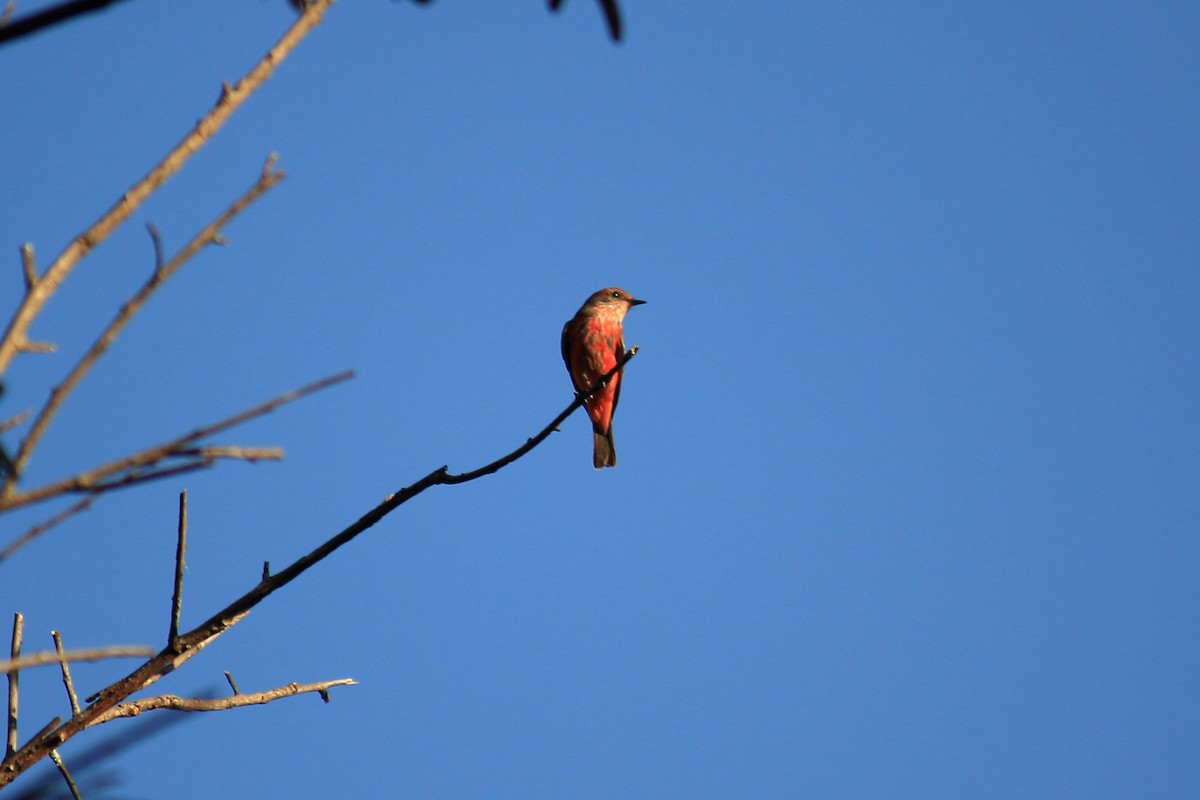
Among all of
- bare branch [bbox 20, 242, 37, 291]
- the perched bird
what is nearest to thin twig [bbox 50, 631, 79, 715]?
bare branch [bbox 20, 242, 37, 291]

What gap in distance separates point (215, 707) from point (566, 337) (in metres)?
8.10

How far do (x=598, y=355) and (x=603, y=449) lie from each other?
0.87 m

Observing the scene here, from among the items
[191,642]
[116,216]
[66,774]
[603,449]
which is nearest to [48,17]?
[116,216]

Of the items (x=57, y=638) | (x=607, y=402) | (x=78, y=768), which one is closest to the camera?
(x=78, y=768)

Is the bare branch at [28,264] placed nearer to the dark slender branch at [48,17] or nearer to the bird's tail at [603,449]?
the dark slender branch at [48,17]

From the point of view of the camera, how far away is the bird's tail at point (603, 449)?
10203mm

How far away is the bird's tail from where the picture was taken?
10203 millimetres

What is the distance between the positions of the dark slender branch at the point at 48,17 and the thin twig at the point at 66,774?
1.21 m

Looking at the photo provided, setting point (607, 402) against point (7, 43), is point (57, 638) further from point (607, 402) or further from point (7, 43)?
point (607, 402)

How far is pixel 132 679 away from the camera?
2.58 m

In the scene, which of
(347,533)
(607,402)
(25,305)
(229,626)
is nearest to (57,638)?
(229,626)

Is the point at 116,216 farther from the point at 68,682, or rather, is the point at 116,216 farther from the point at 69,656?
the point at 68,682

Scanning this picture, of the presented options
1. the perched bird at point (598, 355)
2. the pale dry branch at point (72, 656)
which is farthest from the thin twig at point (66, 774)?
the perched bird at point (598, 355)

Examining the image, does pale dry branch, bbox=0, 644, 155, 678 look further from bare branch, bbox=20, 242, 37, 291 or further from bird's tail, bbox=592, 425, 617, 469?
bird's tail, bbox=592, 425, 617, 469
